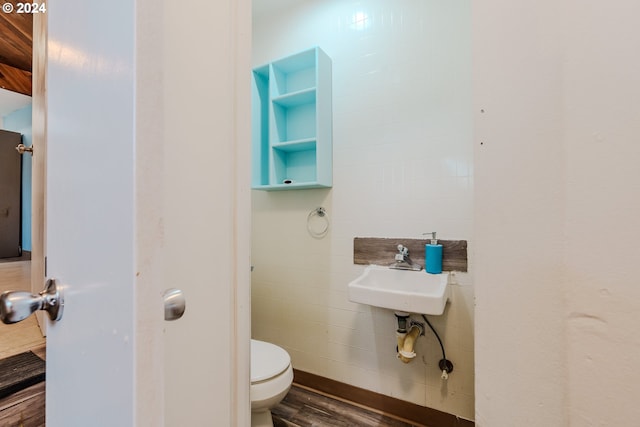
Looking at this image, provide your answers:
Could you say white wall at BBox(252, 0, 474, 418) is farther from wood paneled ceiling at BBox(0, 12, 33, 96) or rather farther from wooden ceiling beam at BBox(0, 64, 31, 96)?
wooden ceiling beam at BBox(0, 64, 31, 96)

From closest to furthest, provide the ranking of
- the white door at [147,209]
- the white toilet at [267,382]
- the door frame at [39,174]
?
the white door at [147,209]
the door frame at [39,174]
the white toilet at [267,382]

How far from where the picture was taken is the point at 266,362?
136cm

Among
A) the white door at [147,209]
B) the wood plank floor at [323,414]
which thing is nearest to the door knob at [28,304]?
Answer: the white door at [147,209]

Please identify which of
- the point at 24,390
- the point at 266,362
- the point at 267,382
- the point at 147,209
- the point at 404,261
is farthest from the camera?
the point at 404,261

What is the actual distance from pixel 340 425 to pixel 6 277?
2.31 metres

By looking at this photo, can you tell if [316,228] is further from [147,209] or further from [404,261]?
[147,209]

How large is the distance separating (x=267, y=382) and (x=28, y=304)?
1.07m

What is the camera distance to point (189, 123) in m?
0.59

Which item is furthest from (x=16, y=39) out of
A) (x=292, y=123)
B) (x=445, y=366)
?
(x=445, y=366)

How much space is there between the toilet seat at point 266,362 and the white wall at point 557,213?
0.94m

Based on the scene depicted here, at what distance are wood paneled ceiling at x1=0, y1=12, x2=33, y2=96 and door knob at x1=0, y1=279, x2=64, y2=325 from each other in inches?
80.4

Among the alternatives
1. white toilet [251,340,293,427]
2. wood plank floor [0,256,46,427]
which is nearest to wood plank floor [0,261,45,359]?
wood plank floor [0,256,46,427]

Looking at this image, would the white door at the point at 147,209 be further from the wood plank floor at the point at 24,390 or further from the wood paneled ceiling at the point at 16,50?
the wood paneled ceiling at the point at 16,50

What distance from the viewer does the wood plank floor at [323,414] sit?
5.06 feet
